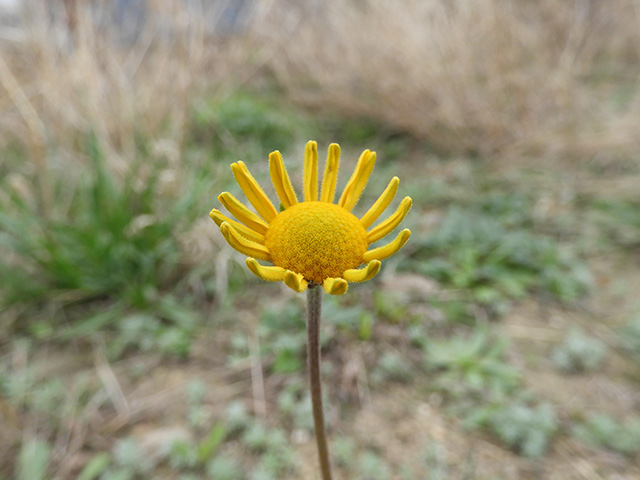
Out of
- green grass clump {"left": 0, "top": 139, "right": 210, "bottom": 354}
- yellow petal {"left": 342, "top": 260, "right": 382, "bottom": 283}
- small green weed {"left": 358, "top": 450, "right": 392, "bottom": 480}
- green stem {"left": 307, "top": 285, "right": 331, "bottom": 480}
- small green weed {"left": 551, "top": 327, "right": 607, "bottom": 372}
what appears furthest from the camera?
green grass clump {"left": 0, "top": 139, "right": 210, "bottom": 354}

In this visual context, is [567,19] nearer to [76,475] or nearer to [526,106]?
[526,106]

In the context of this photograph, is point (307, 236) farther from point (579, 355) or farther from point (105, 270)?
point (105, 270)

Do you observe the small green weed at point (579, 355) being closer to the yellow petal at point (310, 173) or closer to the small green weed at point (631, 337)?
the small green weed at point (631, 337)

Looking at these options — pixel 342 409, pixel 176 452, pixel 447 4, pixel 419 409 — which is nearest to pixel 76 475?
pixel 176 452

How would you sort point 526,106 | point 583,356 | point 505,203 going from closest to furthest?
point 583,356
point 505,203
point 526,106

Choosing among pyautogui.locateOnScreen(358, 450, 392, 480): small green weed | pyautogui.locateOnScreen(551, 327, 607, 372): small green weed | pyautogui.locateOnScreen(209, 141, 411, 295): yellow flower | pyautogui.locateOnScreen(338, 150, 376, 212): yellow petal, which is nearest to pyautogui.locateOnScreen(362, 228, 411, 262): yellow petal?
pyautogui.locateOnScreen(209, 141, 411, 295): yellow flower

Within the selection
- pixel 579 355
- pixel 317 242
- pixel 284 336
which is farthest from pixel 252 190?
pixel 579 355

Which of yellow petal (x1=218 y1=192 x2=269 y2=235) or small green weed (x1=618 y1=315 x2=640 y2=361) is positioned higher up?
small green weed (x1=618 y1=315 x2=640 y2=361)

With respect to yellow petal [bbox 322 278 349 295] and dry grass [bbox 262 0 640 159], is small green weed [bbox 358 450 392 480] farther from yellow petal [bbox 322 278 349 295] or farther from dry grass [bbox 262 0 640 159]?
dry grass [bbox 262 0 640 159]
